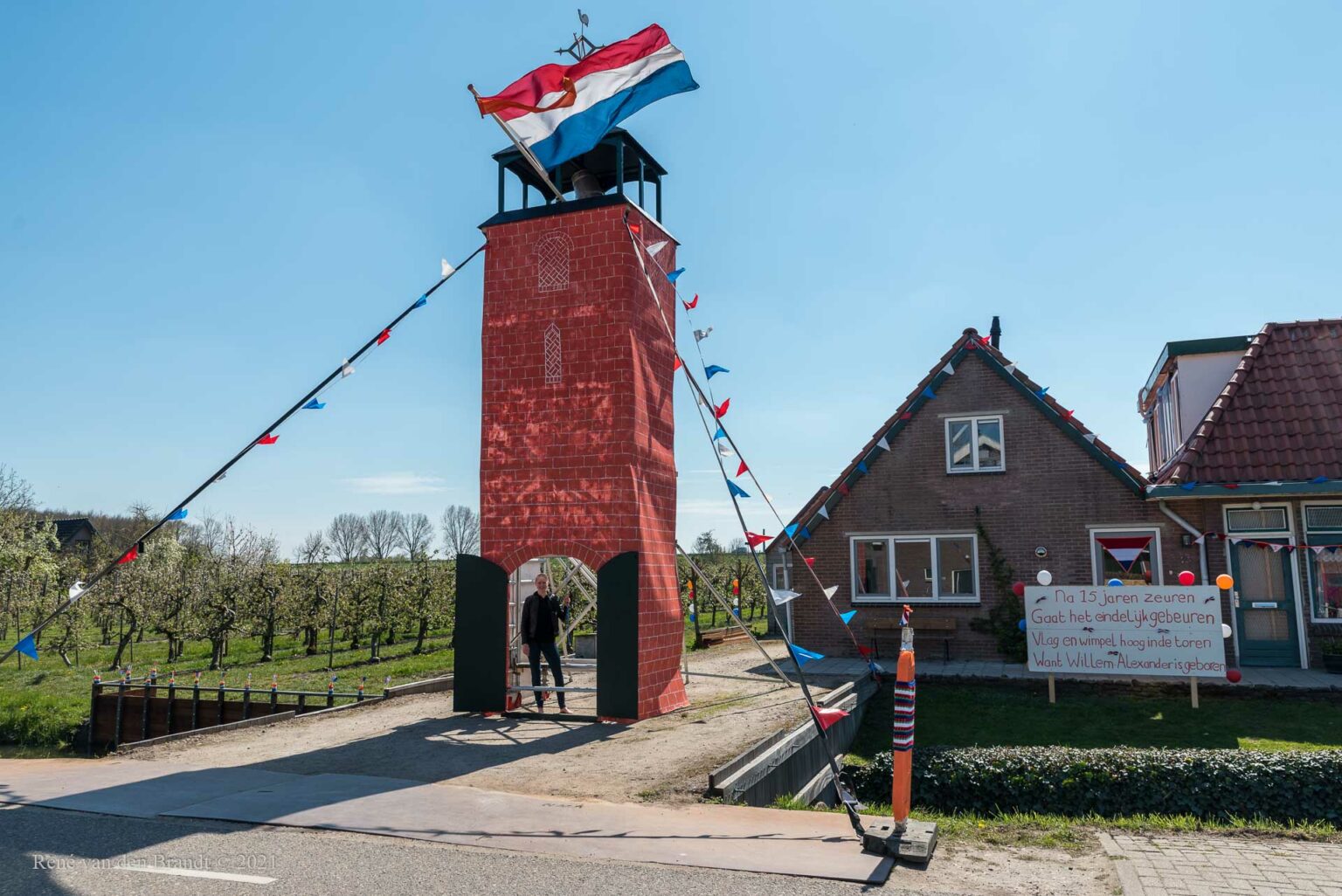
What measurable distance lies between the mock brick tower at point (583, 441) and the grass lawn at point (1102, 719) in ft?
11.5

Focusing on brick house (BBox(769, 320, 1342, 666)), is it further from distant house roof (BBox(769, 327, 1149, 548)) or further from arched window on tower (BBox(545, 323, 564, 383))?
arched window on tower (BBox(545, 323, 564, 383))

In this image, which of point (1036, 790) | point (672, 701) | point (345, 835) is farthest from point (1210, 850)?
point (672, 701)

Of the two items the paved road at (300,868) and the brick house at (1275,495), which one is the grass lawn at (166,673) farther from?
the brick house at (1275,495)

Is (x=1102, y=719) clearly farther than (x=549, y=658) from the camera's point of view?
Yes

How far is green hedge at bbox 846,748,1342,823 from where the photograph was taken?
8.10m

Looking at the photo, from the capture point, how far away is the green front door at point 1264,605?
14582 mm

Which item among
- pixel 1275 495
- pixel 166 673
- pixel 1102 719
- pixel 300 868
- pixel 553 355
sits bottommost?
pixel 166 673

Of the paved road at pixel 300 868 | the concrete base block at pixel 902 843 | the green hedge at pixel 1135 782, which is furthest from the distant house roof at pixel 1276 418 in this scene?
the paved road at pixel 300 868

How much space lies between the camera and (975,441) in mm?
17188

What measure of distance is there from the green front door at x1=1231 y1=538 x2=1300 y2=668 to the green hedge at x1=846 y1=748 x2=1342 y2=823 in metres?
7.08

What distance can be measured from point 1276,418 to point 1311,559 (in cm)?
252

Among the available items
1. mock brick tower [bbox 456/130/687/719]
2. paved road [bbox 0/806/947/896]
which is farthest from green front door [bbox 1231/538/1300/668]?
paved road [bbox 0/806/947/896]

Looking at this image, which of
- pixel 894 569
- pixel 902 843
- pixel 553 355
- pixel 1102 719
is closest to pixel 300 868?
pixel 902 843

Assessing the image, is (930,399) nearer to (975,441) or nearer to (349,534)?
(975,441)
